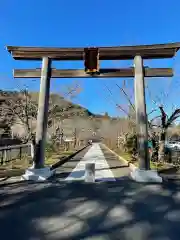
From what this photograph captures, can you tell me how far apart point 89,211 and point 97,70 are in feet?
18.8

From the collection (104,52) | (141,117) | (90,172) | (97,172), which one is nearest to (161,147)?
(97,172)

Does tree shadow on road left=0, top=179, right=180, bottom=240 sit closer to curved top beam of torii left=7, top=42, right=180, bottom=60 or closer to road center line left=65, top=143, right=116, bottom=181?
road center line left=65, top=143, right=116, bottom=181

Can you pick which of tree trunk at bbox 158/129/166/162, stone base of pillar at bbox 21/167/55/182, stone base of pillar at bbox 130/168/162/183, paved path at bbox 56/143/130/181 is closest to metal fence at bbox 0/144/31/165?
paved path at bbox 56/143/130/181

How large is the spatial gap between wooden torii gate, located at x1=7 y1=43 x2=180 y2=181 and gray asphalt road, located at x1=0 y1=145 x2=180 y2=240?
2317mm

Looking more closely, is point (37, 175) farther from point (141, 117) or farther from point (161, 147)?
point (161, 147)

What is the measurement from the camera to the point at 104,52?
872 centimetres

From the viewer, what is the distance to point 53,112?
21.6 meters

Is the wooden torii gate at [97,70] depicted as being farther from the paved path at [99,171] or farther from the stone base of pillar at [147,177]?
the paved path at [99,171]

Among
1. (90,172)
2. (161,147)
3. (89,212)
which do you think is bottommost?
(89,212)

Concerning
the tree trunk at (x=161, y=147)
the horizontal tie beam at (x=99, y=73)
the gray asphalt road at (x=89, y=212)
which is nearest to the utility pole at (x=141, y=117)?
the horizontal tie beam at (x=99, y=73)

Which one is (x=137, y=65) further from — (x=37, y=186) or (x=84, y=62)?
(x=37, y=186)

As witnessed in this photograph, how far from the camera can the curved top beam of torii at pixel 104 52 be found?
334 inches

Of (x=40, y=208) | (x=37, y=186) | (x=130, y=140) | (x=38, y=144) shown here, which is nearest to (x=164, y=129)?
(x=130, y=140)

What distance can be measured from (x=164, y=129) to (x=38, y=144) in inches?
314
